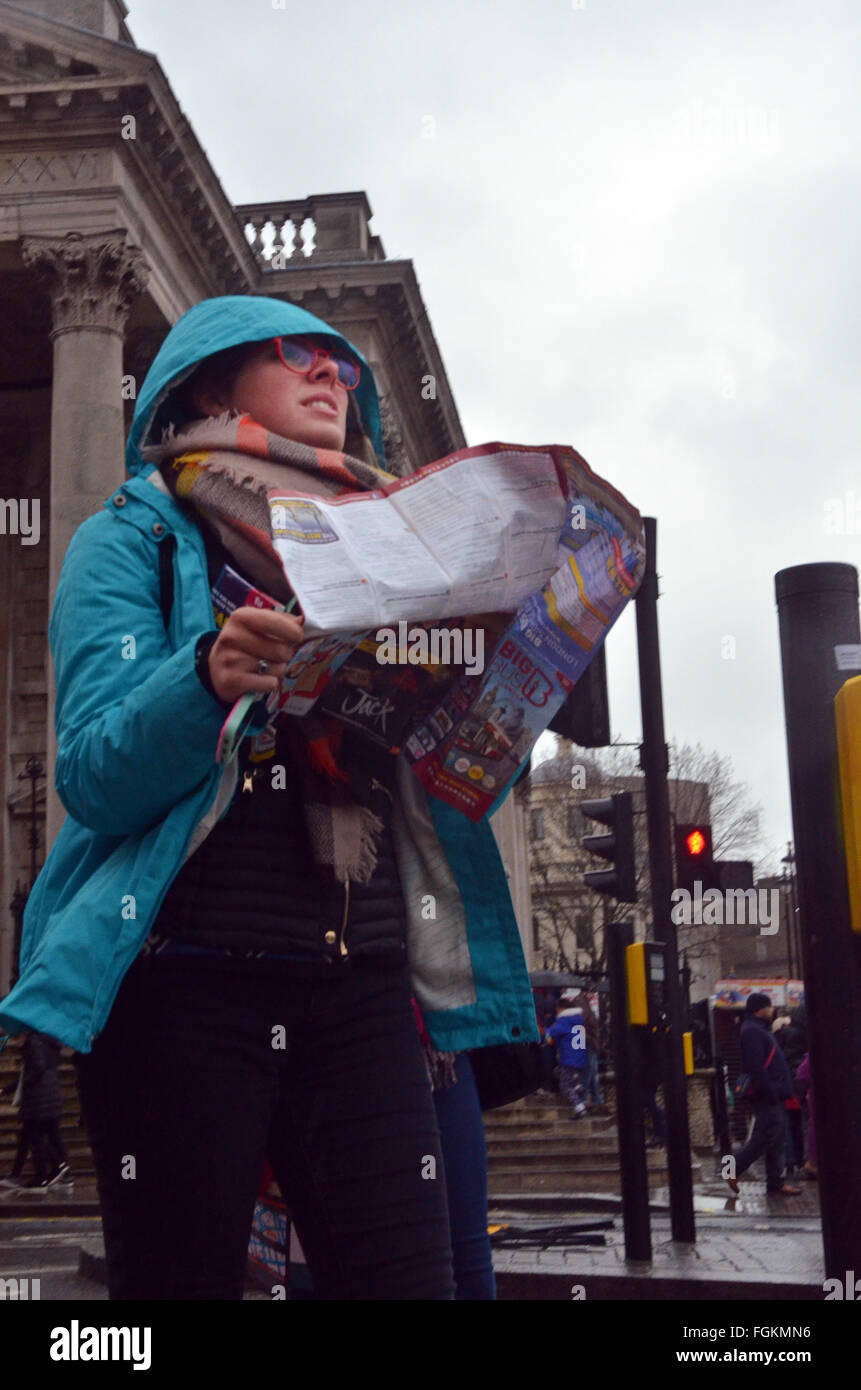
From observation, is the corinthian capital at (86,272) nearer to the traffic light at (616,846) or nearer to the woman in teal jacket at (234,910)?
the traffic light at (616,846)

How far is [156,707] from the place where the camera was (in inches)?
84.6

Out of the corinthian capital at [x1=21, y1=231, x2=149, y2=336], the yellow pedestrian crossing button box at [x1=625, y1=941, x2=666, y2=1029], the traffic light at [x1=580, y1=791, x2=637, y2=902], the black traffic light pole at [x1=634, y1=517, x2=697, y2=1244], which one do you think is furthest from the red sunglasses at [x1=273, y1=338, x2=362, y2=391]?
the corinthian capital at [x1=21, y1=231, x2=149, y2=336]

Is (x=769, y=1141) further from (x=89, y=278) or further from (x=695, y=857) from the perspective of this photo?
(x=89, y=278)

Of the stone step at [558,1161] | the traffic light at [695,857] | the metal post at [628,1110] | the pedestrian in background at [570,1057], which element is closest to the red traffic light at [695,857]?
the traffic light at [695,857]

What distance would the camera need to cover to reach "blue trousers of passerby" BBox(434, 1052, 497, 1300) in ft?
8.55

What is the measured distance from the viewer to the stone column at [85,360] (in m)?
19.8

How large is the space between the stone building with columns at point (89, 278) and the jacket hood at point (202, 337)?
574 inches

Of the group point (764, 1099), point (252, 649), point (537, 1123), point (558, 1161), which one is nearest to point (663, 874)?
point (252, 649)

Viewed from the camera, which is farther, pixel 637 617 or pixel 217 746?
pixel 637 617

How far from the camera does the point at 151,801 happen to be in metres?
2.23

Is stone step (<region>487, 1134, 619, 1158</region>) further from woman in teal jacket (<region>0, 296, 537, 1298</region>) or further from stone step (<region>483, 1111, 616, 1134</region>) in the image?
woman in teal jacket (<region>0, 296, 537, 1298</region>)
